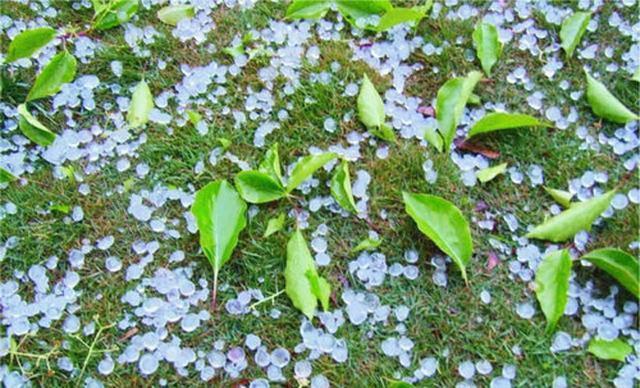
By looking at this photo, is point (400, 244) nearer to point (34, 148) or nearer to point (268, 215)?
point (268, 215)

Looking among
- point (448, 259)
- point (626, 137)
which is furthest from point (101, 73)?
point (626, 137)

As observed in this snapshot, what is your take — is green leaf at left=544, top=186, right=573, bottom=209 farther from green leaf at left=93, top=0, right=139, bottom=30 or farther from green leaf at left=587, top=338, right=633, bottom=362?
green leaf at left=93, top=0, right=139, bottom=30

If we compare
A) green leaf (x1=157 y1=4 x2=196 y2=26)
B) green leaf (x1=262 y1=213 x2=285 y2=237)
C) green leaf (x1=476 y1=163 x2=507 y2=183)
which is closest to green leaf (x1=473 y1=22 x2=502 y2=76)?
green leaf (x1=476 y1=163 x2=507 y2=183)

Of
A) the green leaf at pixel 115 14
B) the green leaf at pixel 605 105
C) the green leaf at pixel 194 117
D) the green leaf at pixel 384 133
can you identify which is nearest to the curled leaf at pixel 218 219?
the green leaf at pixel 194 117

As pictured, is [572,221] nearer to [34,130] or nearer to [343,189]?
[343,189]

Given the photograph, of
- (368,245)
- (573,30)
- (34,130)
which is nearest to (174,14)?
(34,130)

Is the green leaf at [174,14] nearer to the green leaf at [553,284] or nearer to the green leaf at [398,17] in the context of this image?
the green leaf at [398,17]
